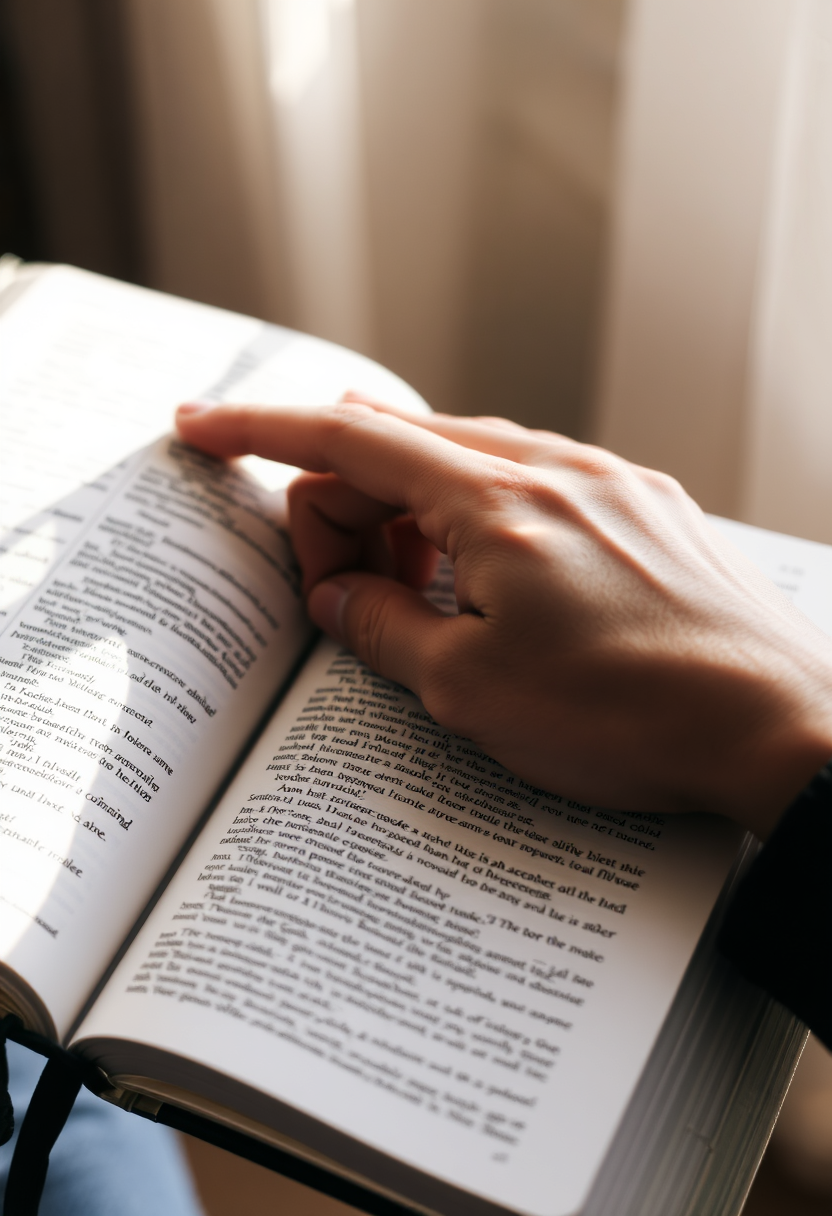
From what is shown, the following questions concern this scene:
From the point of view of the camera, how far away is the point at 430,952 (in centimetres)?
48

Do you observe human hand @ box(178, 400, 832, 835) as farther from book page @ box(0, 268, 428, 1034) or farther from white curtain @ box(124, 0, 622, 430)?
white curtain @ box(124, 0, 622, 430)

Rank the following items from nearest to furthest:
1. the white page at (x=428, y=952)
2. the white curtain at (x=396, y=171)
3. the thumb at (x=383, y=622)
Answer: the white page at (x=428, y=952) < the thumb at (x=383, y=622) < the white curtain at (x=396, y=171)

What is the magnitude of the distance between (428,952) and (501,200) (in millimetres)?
971

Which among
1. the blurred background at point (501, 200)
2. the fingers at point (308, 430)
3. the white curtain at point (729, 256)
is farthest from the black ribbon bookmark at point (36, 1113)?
→ the white curtain at point (729, 256)

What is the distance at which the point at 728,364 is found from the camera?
1.00 m

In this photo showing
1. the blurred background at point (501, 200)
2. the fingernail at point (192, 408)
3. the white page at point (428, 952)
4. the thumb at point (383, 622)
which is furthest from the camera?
the blurred background at point (501, 200)

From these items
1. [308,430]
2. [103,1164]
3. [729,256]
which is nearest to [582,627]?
[308,430]

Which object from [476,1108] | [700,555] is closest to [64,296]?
[700,555]

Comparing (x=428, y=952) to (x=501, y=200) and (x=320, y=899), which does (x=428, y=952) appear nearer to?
(x=320, y=899)

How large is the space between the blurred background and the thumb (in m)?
0.47

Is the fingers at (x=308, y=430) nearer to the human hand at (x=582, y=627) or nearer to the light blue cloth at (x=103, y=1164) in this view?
the human hand at (x=582, y=627)

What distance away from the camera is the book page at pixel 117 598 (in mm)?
521

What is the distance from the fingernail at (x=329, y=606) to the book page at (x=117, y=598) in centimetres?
3

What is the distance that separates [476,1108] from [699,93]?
0.83m
